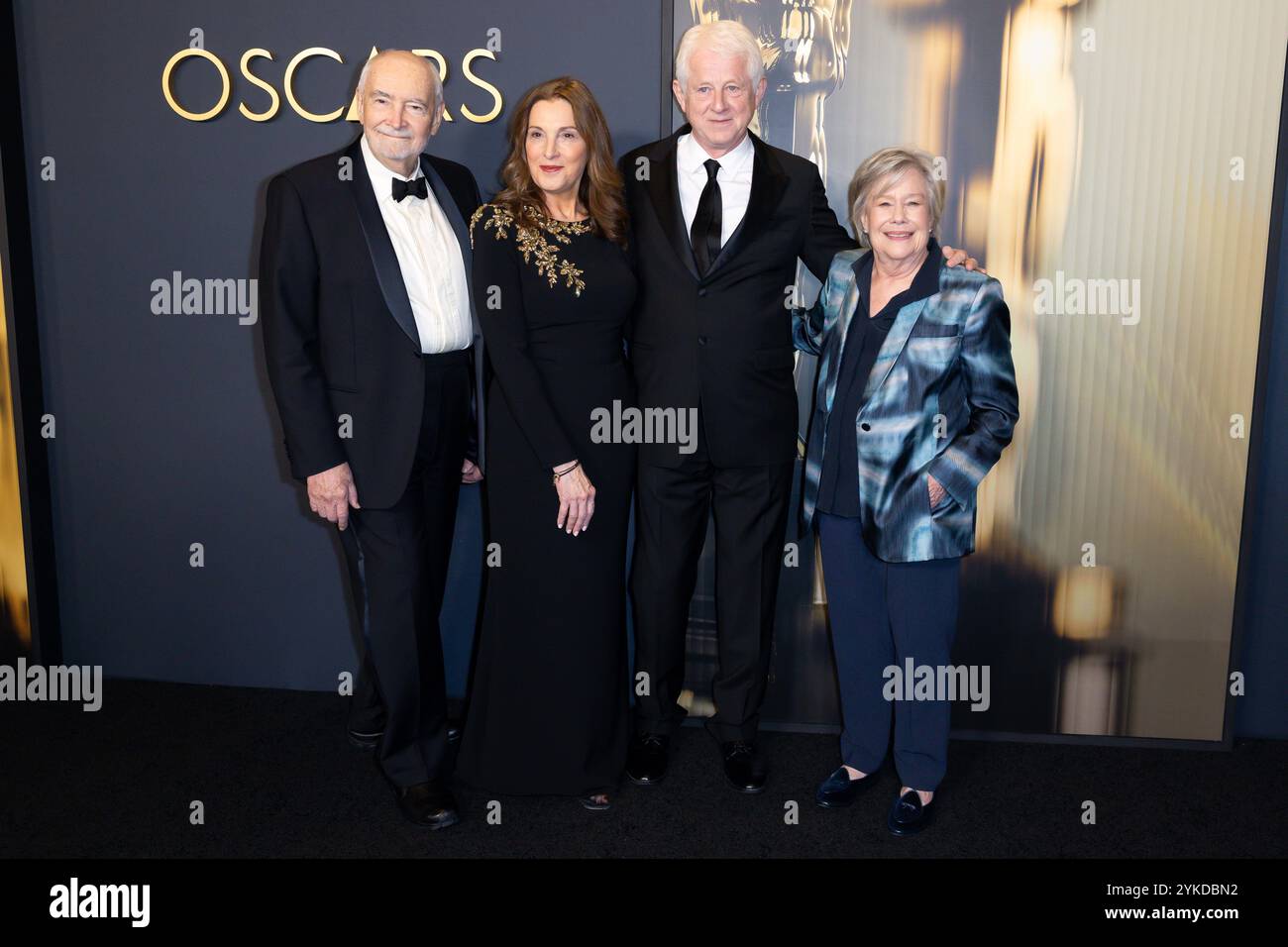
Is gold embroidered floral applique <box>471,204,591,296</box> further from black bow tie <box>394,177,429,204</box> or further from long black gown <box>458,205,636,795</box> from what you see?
black bow tie <box>394,177,429,204</box>

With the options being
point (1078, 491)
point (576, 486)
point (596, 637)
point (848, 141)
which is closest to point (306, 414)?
point (576, 486)

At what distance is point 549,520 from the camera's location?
2613mm

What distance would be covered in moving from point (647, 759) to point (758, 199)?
1.50 metres

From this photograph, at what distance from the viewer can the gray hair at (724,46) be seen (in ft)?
8.34

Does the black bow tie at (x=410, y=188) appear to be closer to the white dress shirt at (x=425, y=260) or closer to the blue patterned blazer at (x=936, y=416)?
the white dress shirt at (x=425, y=260)

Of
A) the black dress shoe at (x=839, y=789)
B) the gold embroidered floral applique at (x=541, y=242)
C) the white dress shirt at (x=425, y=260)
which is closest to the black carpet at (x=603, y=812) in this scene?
the black dress shoe at (x=839, y=789)

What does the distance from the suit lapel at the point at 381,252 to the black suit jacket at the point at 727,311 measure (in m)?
0.56

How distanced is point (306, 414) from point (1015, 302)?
1.95 meters

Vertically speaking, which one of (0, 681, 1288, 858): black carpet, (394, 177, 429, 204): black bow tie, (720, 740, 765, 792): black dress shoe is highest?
(394, 177, 429, 204): black bow tie

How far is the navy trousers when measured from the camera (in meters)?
2.58

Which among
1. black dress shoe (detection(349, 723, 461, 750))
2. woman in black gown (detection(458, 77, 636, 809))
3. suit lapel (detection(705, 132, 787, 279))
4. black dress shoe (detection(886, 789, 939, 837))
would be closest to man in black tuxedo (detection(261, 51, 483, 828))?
woman in black gown (detection(458, 77, 636, 809))

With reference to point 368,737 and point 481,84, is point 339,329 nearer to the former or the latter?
point 481,84

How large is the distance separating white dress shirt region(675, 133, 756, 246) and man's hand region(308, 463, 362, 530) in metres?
1.04

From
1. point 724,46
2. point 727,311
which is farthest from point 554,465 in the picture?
point 724,46
